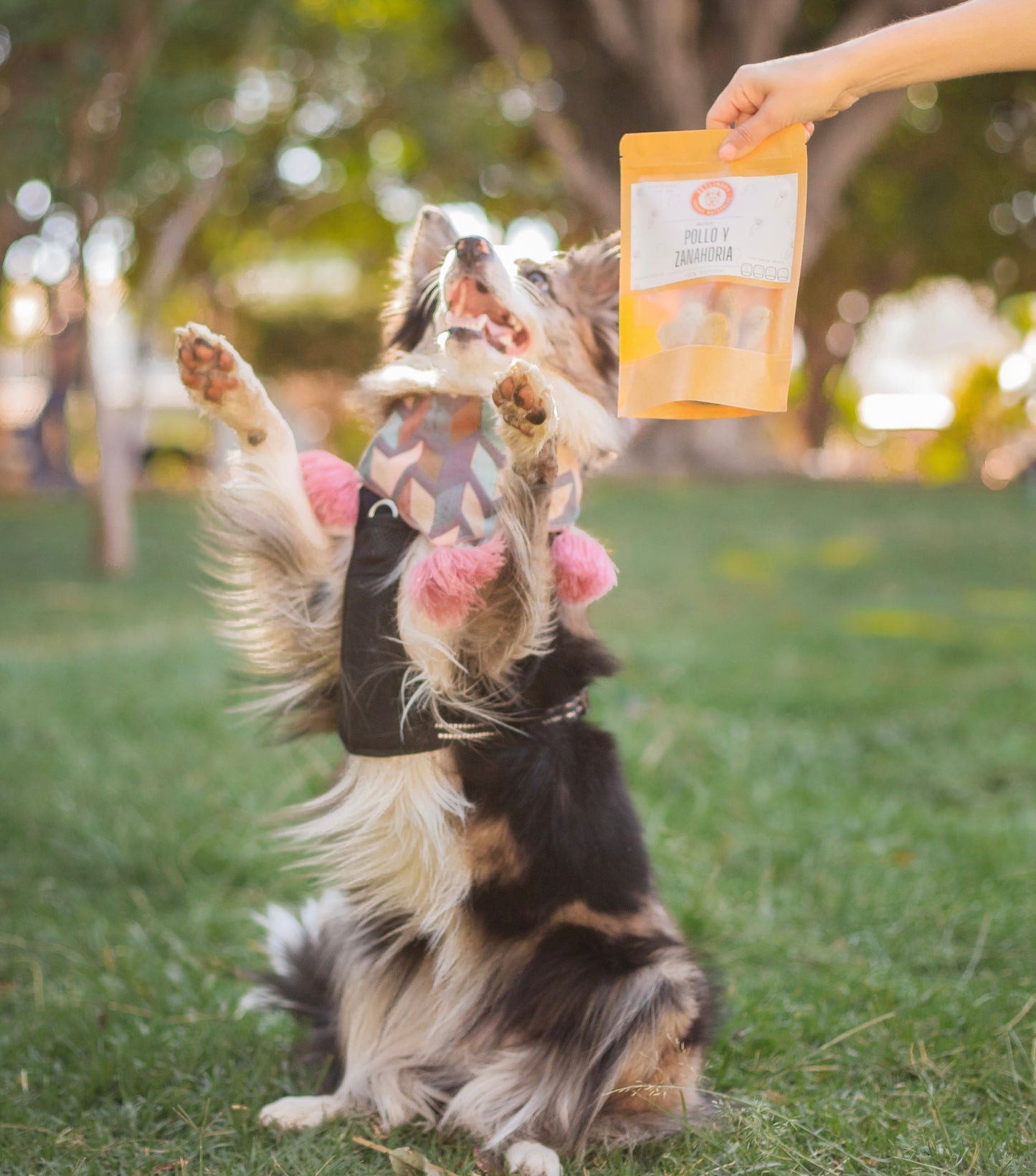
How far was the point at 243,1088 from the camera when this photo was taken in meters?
2.32

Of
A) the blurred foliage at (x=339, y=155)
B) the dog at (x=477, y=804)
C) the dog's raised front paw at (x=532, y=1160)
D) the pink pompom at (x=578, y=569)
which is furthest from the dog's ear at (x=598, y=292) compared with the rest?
the blurred foliage at (x=339, y=155)

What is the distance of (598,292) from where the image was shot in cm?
238

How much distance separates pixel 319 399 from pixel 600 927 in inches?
796

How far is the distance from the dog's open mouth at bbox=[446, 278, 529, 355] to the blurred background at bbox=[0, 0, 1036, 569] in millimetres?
222

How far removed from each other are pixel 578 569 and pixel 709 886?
4.79 ft

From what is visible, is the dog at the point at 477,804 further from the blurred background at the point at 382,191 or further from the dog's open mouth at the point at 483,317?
the blurred background at the point at 382,191

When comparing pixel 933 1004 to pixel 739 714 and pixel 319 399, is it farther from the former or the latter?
pixel 319 399

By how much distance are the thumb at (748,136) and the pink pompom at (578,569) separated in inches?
27.8

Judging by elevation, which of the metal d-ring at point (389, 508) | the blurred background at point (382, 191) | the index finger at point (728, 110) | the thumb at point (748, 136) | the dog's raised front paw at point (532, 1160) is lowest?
the dog's raised front paw at point (532, 1160)

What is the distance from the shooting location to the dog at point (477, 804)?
2.08 metres

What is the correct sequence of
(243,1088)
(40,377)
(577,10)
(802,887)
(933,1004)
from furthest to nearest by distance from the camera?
(40,377) < (577,10) < (802,887) < (933,1004) < (243,1088)

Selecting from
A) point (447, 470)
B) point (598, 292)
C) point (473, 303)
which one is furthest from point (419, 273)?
point (447, 470)

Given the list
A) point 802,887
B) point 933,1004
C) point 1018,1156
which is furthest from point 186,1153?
point 802,887

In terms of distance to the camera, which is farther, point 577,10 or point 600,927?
point 577,10
